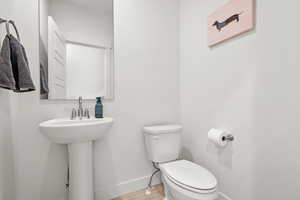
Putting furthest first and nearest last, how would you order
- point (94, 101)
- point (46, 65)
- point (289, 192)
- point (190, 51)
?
point (190, 51)
point (94, 101)
point (46, 65)
point (289, 192)

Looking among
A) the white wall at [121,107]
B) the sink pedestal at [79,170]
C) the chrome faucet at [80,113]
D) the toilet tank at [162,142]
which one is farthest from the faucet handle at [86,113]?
the toilet tank at [162,142]

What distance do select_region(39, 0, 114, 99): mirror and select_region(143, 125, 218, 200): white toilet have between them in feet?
2.07

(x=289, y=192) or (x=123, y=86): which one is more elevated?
(x=123, y=86)

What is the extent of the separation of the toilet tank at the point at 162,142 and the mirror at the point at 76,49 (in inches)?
22.3

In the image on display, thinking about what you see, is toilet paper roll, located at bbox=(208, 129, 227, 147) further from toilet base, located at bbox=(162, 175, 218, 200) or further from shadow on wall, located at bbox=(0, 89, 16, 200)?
shadow on wall, located at bbox=(0, 89, 16, 200)

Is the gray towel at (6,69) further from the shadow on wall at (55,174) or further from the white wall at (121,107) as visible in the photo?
the shadow on wall at (55,174)

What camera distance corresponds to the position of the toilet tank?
143 cm

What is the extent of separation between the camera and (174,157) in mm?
1517

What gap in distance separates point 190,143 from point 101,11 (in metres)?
1.63

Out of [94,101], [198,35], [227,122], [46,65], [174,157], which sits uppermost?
[198,35]

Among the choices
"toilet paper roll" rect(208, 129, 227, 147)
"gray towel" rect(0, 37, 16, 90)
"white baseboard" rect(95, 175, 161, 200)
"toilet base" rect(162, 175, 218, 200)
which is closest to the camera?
"gray towel" rect(0, 37, 16, 90)

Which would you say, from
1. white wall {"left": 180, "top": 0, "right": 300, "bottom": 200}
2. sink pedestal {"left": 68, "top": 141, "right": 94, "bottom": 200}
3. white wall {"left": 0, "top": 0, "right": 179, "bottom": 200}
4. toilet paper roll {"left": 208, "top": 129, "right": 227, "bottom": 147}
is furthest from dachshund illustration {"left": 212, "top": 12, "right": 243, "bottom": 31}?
sink pedestal {"left": 68, "top": 141, "right": 94, "bottom": 200}

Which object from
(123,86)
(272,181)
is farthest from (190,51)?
(272,181)

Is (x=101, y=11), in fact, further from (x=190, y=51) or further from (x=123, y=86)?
(x=190, y=51)
